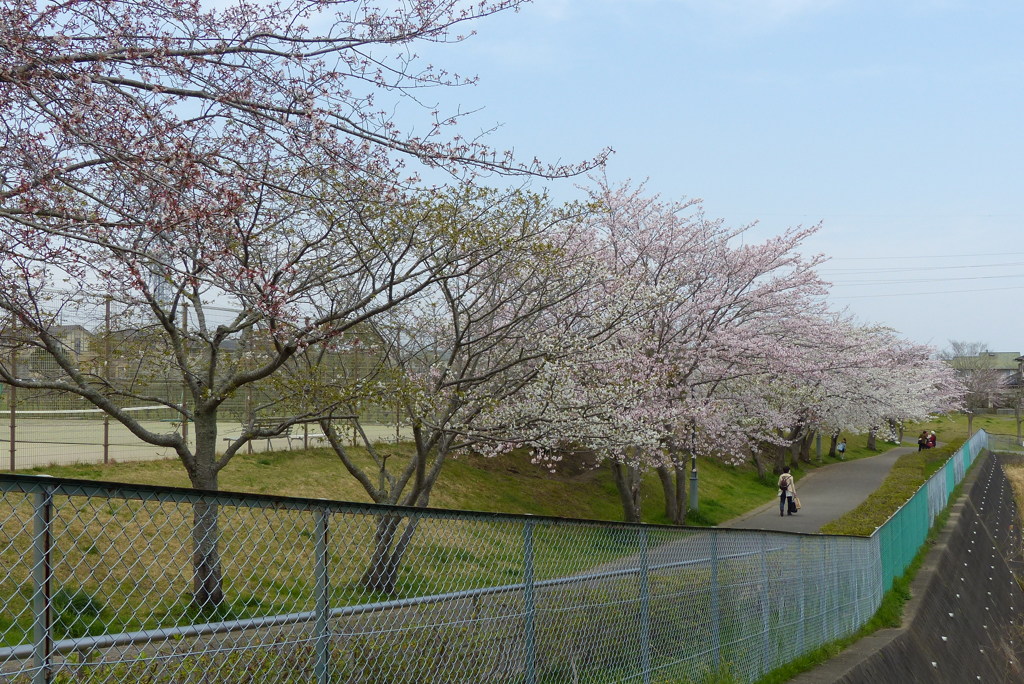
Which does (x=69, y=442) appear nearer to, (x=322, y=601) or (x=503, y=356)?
(x=503, y=356)

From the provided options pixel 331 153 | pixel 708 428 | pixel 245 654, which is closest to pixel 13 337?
pixel 331 153

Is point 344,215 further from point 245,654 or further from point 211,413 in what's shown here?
point 245,654

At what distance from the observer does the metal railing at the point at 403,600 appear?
280 centimetres

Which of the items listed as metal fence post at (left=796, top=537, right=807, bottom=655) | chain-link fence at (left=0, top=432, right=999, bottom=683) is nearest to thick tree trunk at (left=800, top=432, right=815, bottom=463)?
metal fence post at (left=796, top=537, right=807, bottom=655)

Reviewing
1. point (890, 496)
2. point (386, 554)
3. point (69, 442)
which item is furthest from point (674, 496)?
point (386, 554)

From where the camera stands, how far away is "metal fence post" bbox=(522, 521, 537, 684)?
4.70m

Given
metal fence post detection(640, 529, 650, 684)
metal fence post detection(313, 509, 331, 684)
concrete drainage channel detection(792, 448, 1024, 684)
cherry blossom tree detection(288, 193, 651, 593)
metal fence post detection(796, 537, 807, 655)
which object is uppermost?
cherry blossom tree detection(288, 193, 651, 593)

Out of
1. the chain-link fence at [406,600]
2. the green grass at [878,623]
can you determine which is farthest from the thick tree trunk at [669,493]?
the chain-link fence at [406,600]

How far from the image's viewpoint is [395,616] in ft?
12.5

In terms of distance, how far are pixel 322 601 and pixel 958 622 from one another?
16.8 meters

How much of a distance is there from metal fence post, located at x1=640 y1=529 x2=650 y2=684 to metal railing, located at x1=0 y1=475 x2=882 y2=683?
0.01 meters

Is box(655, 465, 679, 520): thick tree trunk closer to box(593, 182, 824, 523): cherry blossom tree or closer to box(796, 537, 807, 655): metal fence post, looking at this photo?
box(593, 182, 824, 523): cherry blossom tree

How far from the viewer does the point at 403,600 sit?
3725mm

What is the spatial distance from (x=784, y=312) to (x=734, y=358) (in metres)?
3.02
